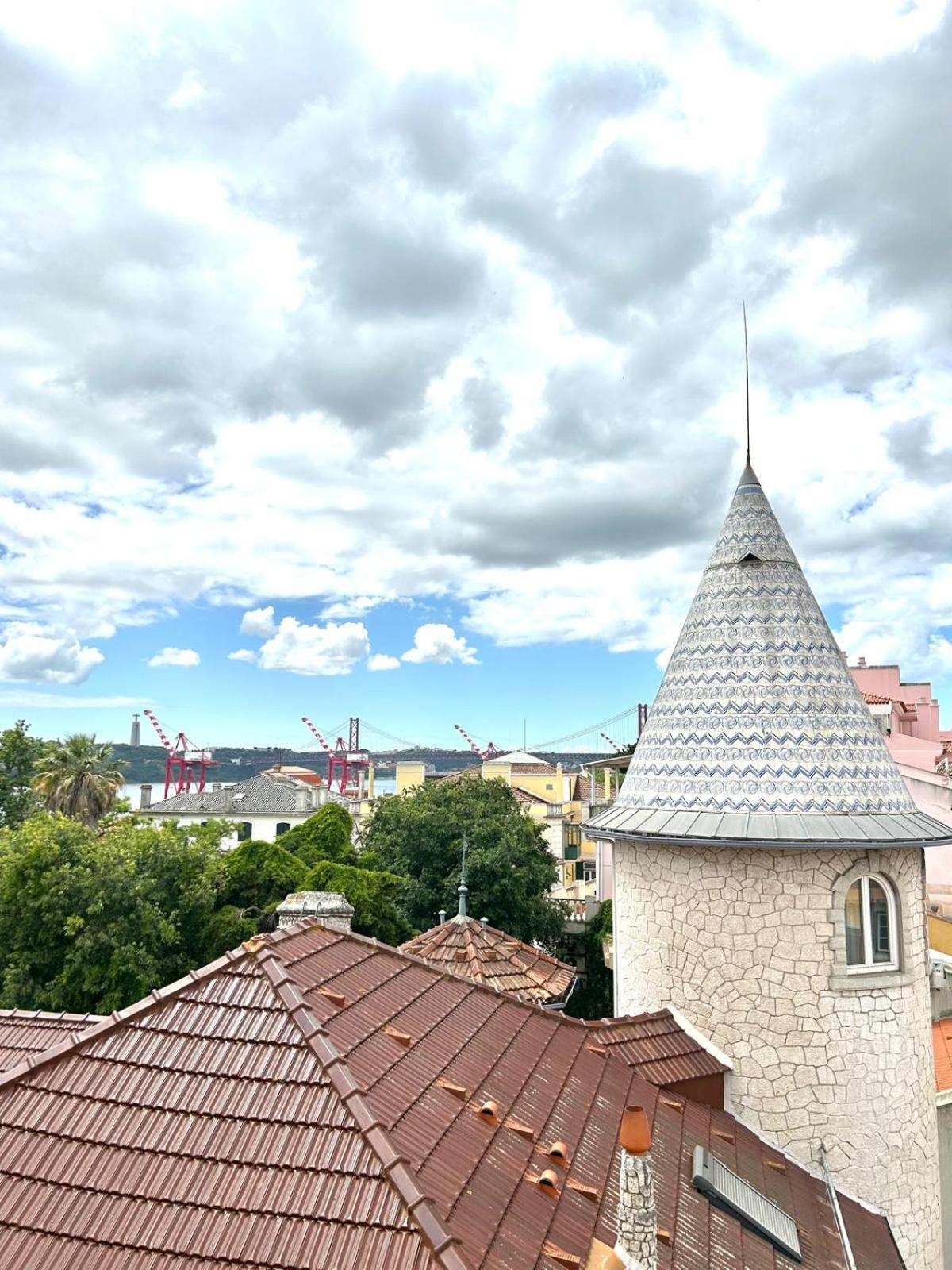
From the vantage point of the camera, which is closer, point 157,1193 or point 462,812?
point 157,1193

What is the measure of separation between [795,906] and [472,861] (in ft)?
83.5

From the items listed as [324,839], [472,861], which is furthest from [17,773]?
[472,861]

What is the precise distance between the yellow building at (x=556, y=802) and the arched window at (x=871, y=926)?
37.6m

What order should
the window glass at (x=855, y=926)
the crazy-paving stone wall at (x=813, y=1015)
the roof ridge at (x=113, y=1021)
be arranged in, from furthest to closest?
the window glass at (x=855, y=926) → the crazy-paving stone wall at (x=813, y=1015) → the roof ridge at (x=113, y=1021)

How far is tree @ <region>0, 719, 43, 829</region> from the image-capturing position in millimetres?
39531

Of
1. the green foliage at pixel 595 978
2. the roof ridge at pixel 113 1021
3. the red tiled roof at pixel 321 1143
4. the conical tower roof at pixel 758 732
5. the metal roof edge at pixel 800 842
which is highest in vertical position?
the conical tower roof at pixel 758 732

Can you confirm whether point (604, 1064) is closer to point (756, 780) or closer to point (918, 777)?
point (756, 780)

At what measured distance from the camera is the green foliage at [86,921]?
21.8 metres

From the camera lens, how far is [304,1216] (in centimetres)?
461

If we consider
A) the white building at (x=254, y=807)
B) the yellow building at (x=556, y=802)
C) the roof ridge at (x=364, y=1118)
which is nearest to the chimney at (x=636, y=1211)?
the roof ridge at (x=364, y=1118)

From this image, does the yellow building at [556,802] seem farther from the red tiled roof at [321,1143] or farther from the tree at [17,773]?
the red tiled roof at [321,1143]

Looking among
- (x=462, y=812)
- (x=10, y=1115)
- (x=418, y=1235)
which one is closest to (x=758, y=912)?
(x=418, y=1235)

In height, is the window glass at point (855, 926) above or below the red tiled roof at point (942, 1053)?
above

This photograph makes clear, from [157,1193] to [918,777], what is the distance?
73.5 feet
